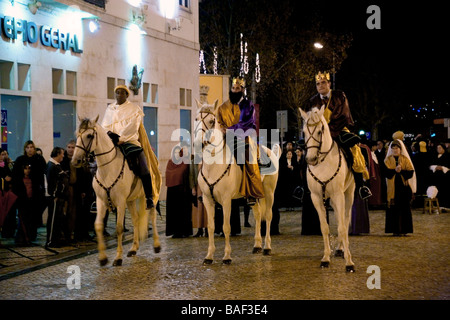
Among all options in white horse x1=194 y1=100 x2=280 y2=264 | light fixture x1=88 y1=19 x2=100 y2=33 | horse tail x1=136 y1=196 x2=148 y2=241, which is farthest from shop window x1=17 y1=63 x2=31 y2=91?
white horse x1=194 y1=100 x2=280 y2=264

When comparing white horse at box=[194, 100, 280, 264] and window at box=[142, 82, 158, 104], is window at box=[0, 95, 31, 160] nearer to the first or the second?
window at box=[142, 82, 158, 104]

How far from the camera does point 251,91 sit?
1563 inches

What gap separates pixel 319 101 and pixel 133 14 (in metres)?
12.8

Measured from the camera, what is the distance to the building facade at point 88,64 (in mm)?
16656

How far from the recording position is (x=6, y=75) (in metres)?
16.4

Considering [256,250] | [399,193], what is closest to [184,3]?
[399,193]

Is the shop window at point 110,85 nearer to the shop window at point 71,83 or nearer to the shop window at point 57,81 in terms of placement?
the shop window at point 71,83

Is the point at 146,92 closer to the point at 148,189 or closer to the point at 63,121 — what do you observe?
the point at 63,121

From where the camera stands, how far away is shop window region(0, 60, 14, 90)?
16.3 m

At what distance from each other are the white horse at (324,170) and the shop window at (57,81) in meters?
10.5

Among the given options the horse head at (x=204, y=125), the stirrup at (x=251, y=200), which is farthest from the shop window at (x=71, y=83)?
the horse head at (x=204, y=125)

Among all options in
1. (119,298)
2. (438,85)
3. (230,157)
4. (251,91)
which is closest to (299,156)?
(230,157)

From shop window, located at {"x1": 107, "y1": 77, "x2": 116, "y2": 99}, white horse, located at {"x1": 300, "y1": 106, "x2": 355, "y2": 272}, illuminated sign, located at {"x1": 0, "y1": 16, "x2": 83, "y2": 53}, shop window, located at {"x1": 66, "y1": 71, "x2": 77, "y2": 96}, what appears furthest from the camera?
shop window, located at {"x1": 107, "y1": 77, "x2": 116, "y2": 99}

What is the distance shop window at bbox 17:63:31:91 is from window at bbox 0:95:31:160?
0.31 m
